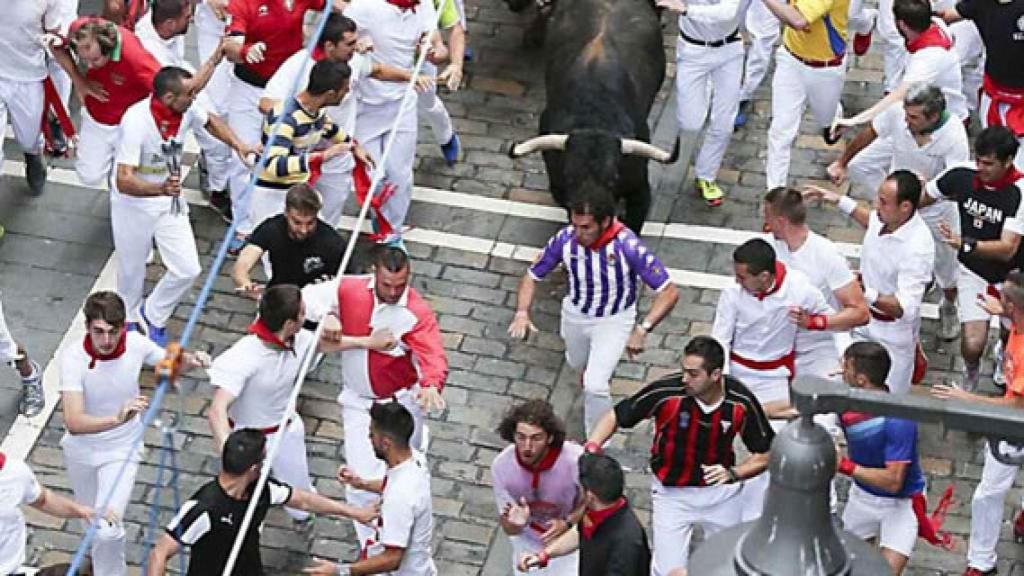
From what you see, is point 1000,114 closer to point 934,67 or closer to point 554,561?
point 934,67

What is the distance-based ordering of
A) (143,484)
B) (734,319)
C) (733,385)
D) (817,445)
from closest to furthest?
1. (817,445)
2. (733,385)
3. (734,319)
4. (143,484)

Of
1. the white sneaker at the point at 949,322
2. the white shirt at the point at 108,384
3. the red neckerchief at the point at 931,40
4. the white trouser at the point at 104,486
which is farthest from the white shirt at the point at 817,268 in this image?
the white trouser at the point at 104,486

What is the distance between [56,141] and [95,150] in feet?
4.34

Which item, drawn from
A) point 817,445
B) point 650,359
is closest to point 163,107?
point 650,359

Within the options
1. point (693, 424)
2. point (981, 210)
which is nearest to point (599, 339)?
point (693, 424)

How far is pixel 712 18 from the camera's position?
43.2 ft

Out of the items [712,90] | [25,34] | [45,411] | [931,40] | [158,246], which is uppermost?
[931,40]

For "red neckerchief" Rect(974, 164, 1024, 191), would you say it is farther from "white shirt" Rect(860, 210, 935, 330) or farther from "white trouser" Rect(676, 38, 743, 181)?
"white trouser" Rect(676, 38, 743, 181)

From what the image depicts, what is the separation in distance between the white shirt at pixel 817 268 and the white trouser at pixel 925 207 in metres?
1.18

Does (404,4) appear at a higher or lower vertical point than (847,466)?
lower

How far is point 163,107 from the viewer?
11695 millimetres

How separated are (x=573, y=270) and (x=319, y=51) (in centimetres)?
244

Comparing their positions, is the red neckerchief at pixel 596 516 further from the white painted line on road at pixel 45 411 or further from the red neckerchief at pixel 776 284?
the white painted line on road at pixel 45 411

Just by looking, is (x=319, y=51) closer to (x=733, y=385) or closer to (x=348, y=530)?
(x=348, y=530)
